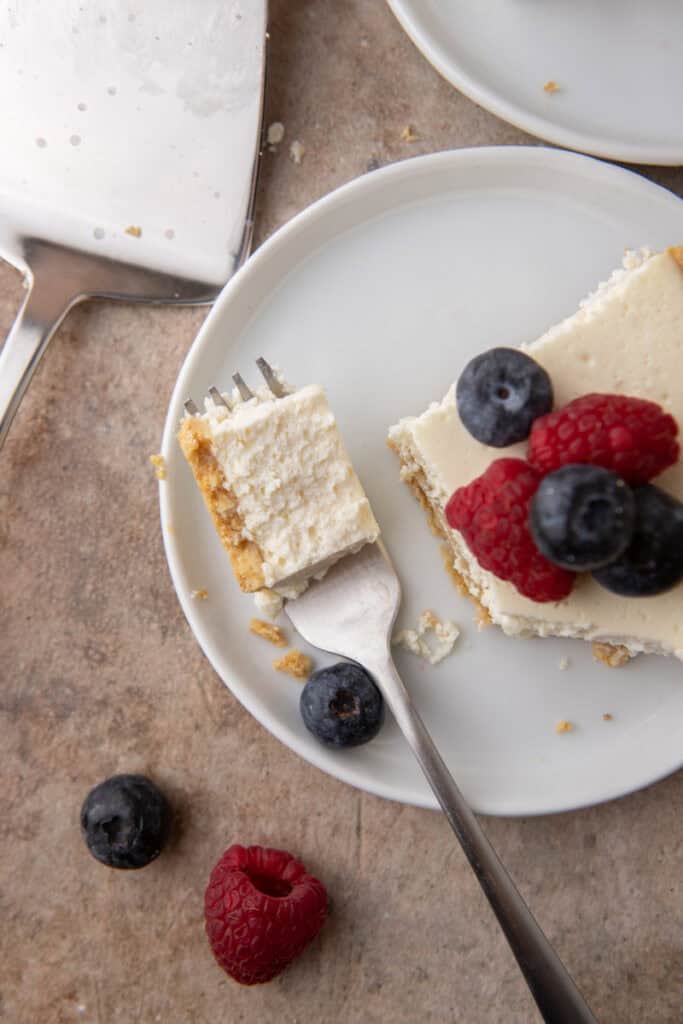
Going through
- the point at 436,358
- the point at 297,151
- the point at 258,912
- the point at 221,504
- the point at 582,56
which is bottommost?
the point at 258,912

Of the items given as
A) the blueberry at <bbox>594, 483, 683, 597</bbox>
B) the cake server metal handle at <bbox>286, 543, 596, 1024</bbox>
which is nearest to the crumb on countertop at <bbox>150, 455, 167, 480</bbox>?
the cake server metal handle at <bbox>286, 543, 596, 1024</bbox>

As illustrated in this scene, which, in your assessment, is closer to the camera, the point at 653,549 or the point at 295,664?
the point at 653,549

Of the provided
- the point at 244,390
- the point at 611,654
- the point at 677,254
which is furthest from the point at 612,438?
the point at 244,390

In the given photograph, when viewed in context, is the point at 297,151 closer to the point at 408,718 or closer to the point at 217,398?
the point at 217,398

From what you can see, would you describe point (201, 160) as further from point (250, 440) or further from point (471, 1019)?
A: point (471, 1019)

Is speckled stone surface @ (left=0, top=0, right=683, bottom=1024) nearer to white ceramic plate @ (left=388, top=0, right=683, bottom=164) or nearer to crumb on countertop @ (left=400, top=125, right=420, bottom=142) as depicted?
crumb on countertop @ (left=400, top=125, right=420, bottom=142)
